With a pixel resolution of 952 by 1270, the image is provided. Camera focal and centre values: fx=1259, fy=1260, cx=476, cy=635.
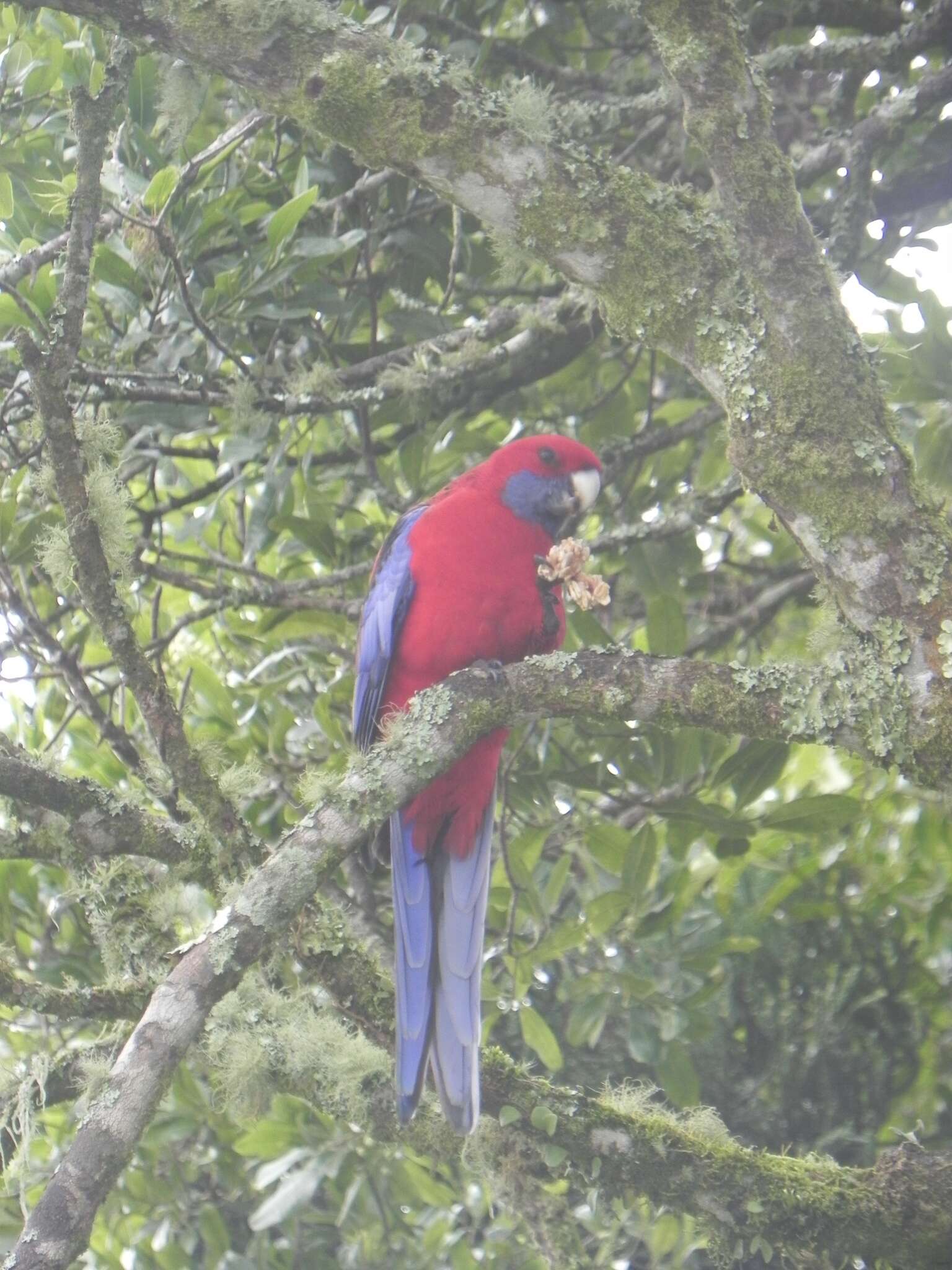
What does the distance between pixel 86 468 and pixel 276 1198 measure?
5.39 feet

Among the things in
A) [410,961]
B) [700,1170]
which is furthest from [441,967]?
[700,1170]

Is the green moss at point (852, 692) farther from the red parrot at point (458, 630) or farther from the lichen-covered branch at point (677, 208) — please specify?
the red parrot at point (458, 630)

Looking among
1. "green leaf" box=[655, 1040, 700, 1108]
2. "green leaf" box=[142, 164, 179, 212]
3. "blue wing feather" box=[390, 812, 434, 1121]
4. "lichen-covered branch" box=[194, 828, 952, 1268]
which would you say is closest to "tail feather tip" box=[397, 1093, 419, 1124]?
"blue wing feather" box=[390, 812, 434, 1121]

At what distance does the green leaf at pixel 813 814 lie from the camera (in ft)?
9.07

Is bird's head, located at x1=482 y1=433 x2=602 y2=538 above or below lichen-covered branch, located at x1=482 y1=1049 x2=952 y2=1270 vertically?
above

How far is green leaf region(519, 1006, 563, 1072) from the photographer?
2865 mm

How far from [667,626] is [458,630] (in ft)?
1.55

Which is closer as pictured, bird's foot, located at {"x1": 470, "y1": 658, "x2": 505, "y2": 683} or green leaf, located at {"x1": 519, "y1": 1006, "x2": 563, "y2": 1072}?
bird's foot, located at {"x1": 470, "y1": 658, "x2": 505, "y2": 683}

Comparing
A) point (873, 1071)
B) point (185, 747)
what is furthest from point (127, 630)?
point (873, 1071)

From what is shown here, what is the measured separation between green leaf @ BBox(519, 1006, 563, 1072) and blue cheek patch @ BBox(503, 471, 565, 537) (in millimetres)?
1138

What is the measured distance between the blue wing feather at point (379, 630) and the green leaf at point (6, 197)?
1.14m

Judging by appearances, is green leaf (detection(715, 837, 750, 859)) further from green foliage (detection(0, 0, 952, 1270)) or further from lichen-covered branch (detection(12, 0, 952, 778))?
lichen-covered branch (detection(12, 0, 952, 778))

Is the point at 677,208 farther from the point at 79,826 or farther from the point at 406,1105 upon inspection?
the point at 406,1105

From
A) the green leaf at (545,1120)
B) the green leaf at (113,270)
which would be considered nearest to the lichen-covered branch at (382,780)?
the green leaf at (545,1120)
